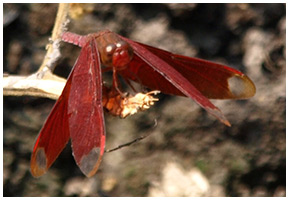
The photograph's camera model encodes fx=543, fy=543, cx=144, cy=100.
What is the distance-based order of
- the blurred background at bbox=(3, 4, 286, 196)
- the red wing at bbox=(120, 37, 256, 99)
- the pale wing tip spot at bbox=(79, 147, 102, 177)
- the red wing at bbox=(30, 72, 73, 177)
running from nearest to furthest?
the pale wing tip spot at bbox=(79, 147, 102, 177) → the red wing at bbox=(30, 72, 73, 177) → the red wing at bbox=(120, 37, 256, 99) → the blurred background at bbox=(3, 4, 286, 196)

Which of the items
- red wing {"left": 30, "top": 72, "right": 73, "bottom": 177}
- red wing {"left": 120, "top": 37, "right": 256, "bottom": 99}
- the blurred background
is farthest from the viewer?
the blurred background

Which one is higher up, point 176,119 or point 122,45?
point 122,45

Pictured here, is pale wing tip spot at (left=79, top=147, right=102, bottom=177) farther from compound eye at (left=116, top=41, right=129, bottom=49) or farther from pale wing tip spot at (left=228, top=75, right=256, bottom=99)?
pale wing tip spot at (left=228, top=75, right=256, bottom=99)

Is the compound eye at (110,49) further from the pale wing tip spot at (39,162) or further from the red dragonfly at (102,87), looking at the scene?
the pale wing tip spot at (39,162)

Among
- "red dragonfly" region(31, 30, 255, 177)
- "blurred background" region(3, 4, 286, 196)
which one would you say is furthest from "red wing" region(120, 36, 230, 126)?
"blurred background" region(3, 4, 286, 196)

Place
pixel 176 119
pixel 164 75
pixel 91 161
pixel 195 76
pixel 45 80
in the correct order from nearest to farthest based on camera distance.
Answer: pixel 91 161, pixel 164 75, pixel 195 76, pixel 45 80, pixel 176 119

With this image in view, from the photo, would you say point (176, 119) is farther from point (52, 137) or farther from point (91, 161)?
point (91, 161)

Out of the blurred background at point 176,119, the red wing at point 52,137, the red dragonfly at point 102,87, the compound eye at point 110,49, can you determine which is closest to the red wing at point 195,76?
the red dragonfly at point 102,87

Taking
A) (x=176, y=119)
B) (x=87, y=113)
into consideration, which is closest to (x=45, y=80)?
(x=87, y=113)
